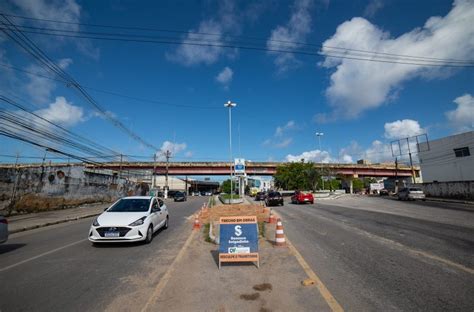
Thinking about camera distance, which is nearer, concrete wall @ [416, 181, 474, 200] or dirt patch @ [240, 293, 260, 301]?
dirt patch @ [240, 293, 260, 301]

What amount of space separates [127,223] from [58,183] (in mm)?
18524

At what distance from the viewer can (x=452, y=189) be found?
107 feet

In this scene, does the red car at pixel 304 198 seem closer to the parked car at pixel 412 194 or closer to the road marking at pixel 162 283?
the parked car at pixel 412 194

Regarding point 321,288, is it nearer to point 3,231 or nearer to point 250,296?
point 250,296

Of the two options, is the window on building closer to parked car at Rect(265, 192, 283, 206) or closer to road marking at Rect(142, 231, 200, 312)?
parked car at Rect(265, 192, 283, 206)

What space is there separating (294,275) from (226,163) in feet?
213

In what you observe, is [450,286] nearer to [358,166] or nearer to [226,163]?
[226,163]

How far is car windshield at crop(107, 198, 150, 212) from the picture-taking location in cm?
971

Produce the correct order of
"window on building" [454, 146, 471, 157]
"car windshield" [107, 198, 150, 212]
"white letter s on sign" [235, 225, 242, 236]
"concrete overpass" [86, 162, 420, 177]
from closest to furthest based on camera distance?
"white letter s on sign" [235, 225, 242, 236], "car windshield" [107, 198, 150, 212], "window on building" [454, 146, 471, 157], "concrete overpass" [86, 162, 420, 177]

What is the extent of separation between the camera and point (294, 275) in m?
5.43

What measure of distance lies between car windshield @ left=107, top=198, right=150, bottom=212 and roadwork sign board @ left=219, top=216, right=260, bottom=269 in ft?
14.4

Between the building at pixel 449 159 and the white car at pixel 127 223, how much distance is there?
142ft

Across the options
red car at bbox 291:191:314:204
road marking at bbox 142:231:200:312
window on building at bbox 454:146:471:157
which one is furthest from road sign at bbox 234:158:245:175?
window on building at bbox 454:146:471:157

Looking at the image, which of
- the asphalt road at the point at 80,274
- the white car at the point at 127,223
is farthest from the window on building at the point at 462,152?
the white car at the point at 127,223
